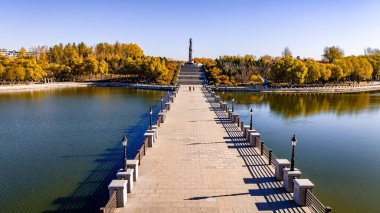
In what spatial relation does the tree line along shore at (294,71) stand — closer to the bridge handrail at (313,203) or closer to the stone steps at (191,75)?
the stone steps at (191,75)

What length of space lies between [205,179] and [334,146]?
12.9 metres

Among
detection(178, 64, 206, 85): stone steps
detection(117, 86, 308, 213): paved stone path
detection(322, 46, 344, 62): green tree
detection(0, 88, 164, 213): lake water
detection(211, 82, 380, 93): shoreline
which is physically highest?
detection(322, 46, 344, 62): green tree

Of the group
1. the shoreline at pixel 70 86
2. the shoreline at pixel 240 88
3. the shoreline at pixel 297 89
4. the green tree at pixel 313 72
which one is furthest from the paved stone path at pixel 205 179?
the green tree at pixel 313 72

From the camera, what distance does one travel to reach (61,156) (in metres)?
18.7

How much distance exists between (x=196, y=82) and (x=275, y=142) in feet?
179

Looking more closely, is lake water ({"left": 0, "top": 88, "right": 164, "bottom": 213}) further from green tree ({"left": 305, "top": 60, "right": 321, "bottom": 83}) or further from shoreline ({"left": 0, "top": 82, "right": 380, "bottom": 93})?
green tree ({"left": 305, "top": 60, "right": 321, "bottom": 83})

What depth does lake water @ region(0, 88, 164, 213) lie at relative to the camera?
13.0 metres

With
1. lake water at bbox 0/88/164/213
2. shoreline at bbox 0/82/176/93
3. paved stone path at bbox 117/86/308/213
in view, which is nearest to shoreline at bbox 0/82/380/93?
shoreline at bbox 0/82/176/93

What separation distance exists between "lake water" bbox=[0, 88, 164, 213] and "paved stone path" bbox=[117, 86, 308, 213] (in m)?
2.49

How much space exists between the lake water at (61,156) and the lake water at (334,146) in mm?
9998

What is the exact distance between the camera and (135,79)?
83500 mm

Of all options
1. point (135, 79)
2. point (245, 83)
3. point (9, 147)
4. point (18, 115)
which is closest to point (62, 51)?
point (135, 79)

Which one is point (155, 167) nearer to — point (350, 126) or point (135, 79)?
point (350, 126)

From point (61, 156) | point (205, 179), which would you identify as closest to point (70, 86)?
point (61, 156)
